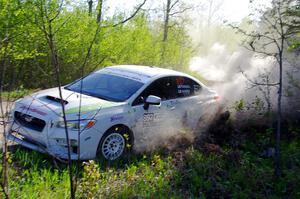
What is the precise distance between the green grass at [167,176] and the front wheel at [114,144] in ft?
0.54

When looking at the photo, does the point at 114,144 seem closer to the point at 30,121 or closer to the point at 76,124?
the point at 76,124

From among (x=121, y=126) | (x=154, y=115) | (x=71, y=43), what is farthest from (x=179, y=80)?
(x=71, y=43)

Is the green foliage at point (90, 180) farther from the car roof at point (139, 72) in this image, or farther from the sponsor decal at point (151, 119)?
the car roof at point (139, 72)

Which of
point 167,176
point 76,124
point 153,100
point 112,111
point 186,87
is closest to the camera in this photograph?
point 76,124

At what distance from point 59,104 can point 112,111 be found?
93cm

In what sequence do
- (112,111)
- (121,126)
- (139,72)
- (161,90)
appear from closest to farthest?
(112,111), (121,126), (161,90), (139,72)

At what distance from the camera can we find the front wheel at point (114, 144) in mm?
6424

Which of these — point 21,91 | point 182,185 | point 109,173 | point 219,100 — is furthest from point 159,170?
point 219,100

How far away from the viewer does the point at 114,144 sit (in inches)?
261

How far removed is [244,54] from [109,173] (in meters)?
21.3

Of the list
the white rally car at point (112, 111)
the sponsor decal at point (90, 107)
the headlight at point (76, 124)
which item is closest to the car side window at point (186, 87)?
the white rally car at point (112, 111)

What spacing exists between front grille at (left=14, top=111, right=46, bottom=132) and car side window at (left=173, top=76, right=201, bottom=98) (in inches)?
128

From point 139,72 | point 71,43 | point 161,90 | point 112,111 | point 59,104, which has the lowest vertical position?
point 112,111

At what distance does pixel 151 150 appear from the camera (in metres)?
7.39
